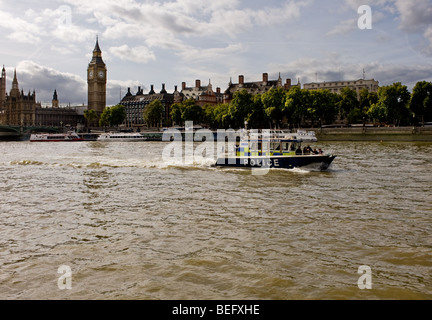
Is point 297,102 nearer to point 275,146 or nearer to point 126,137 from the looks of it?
point 126,137

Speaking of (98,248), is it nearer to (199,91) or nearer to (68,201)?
(68,201)

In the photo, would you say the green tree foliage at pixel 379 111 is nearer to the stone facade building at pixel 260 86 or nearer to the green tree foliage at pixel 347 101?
the green tree foliage at pixel 347 101

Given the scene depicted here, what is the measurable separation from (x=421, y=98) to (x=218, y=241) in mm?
90154

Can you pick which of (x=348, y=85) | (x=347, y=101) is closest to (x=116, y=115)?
(x=348, y=85)

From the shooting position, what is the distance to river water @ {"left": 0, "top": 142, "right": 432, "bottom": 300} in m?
9.23

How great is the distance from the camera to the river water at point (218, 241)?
923cm

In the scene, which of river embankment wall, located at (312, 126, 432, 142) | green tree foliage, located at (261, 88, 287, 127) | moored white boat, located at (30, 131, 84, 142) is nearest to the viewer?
river embankment wall, located at (312, 126, 432, 142)

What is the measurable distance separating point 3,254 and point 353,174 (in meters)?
23.8

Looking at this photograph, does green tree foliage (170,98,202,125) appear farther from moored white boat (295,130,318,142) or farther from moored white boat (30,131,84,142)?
moored white boat (295,130,318,142)

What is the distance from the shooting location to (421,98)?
89.2m

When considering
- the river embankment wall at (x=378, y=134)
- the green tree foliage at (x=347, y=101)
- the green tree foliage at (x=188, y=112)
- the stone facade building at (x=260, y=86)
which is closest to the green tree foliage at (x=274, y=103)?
the river embankment wall at (x=378, y=134)

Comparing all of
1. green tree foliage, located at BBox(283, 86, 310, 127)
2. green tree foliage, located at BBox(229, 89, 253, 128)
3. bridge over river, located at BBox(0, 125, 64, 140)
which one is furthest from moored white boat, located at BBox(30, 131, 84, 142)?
green tree foliage, located at BBox(283, 86, 310, 127)

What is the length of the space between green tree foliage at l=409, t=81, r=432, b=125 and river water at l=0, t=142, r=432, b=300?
241 ft
